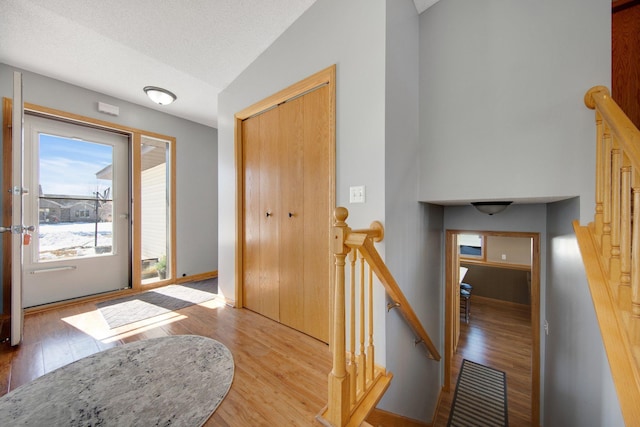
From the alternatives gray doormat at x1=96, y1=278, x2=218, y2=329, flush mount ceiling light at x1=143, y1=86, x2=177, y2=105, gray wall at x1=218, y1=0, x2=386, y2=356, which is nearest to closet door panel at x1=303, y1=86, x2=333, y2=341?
gray wall at x1=218, y1=0, x2=386, y2=356

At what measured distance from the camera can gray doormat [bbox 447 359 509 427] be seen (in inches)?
111

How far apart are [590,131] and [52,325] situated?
468 centimetres

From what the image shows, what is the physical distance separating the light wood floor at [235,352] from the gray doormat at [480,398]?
2418 millimetres

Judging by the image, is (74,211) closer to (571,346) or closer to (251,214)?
(251,214)

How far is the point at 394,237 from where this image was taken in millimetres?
1694

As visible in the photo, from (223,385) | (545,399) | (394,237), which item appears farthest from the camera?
(545,399)

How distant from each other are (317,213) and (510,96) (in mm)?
1696

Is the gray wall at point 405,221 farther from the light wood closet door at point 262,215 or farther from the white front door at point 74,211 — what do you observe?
the white front door at point 74,211

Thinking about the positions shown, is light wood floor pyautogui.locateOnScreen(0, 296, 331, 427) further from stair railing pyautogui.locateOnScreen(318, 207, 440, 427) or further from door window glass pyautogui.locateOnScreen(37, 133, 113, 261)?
door window glass pyautogui.locateOnScreen(37, 133, 113, 261)

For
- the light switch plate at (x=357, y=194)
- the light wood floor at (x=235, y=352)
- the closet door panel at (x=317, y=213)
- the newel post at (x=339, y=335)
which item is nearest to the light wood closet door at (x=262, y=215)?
the light wood floor at (x=235, y=352)

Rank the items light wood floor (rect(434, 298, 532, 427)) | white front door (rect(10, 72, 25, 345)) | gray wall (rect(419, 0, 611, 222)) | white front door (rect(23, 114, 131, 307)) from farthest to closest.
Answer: light wood floor (rect(434, 298, 532, 427)), white front door (rect(23, 114, 131, 307)), white front door (rect(10, 72, 25, 345)), gray wall (rect(419, 0, 611, 222))

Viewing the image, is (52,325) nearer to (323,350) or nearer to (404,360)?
(323,350)

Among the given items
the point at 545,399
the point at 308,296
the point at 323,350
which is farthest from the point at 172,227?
the point at 545,399

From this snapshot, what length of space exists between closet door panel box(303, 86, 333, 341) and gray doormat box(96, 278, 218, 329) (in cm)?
171
